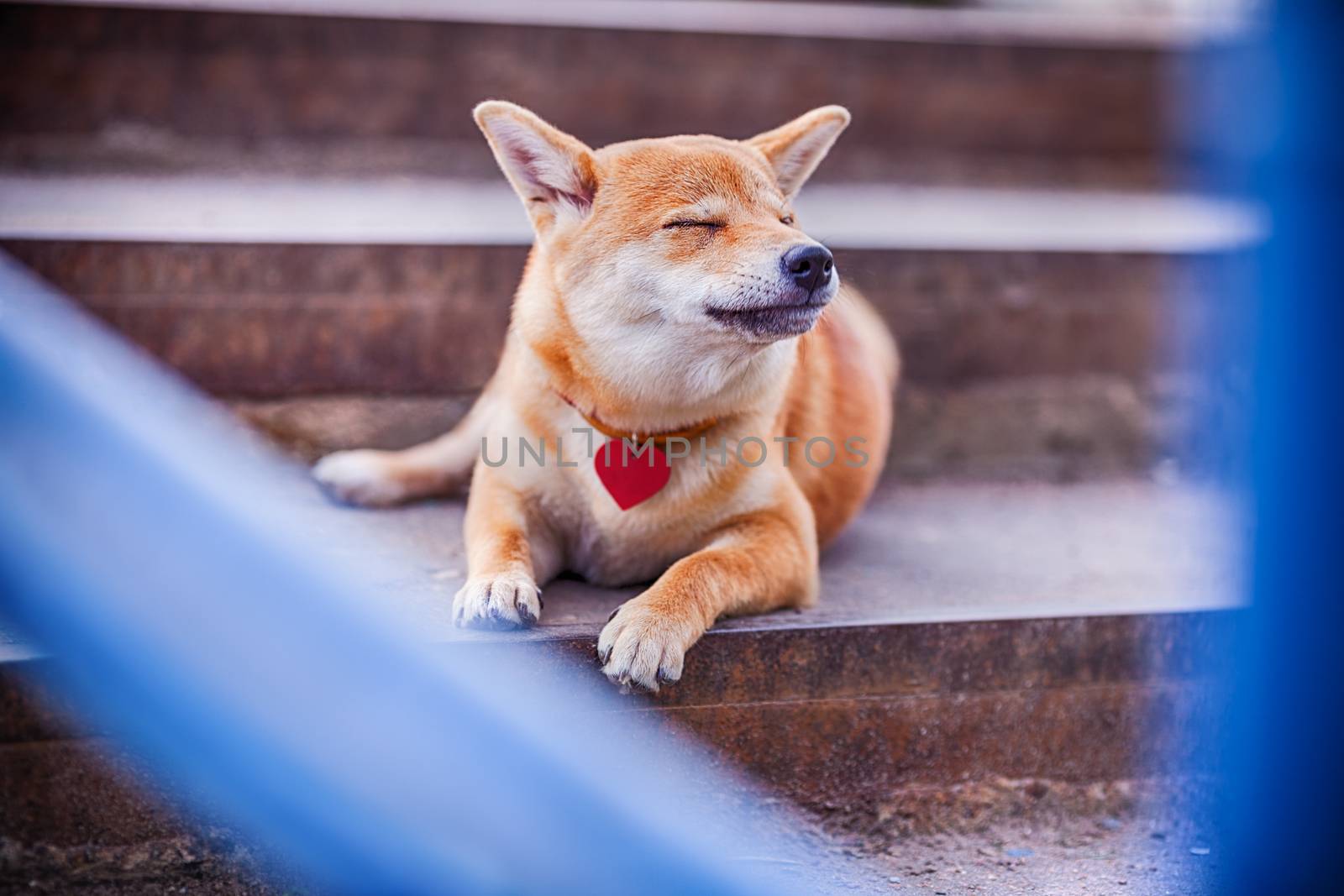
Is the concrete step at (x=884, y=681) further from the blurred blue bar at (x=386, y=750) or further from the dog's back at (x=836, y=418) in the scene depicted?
the dog's back at (x=836, y=418)

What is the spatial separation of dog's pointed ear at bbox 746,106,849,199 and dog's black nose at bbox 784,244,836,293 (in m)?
0.44

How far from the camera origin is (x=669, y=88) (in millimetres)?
5242

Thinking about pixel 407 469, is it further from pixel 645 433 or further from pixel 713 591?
pixel 713 591

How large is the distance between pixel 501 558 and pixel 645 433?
1.27 feet

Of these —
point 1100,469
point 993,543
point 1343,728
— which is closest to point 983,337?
point 1100,469

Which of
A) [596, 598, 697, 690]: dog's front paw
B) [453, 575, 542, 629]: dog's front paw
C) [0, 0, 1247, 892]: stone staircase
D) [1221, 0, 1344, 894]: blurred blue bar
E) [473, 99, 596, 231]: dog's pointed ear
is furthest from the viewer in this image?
[0, 0, 1247, 892]: stone staircase

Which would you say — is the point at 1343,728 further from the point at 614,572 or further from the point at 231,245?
the point at 231,245

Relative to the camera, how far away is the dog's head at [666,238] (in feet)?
7.38

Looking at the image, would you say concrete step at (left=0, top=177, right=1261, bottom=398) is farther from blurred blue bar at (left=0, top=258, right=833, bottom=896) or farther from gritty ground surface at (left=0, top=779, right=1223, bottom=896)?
gritty ground surface at (left=0, top=779, right=1223, bottom=896)

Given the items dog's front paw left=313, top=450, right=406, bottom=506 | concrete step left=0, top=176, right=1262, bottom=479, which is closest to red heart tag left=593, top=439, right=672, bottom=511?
dog's front paw left=313, top=450, right=406, bottom=506

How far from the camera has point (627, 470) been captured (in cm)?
248

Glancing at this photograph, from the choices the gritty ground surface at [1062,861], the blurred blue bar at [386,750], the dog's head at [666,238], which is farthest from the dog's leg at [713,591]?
the gritty ground surface at [1062,861]

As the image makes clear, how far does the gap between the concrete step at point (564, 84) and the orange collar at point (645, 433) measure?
2.64 m

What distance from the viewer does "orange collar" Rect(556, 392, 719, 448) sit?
2471 millimetres
